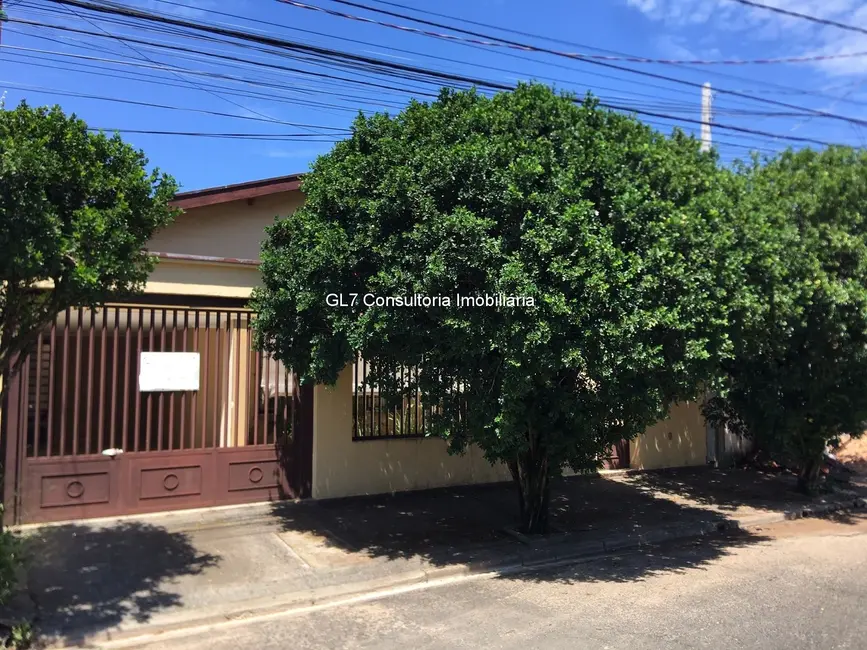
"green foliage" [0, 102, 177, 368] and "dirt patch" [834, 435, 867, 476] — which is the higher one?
"green foliage" [0, 102, 177, 368]

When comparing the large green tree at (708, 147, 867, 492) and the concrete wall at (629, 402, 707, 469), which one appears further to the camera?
the concrete wall at (629, 402, 707, 469)

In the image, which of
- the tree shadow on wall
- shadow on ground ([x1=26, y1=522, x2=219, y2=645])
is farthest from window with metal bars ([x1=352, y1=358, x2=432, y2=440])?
the tree shadow on wall

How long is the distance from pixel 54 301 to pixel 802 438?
9.94 metres

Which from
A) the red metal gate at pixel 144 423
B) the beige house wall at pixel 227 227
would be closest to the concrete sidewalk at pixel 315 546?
the red metal gate at pixel 144 423

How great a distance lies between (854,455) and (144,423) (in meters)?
14.1

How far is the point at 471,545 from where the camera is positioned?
7.19 metres

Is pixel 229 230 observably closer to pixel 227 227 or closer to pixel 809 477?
pixel 227 227

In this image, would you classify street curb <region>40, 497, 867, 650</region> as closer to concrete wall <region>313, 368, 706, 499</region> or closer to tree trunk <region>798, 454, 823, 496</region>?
tree trunk <region>798, 454, 823, 496</region>

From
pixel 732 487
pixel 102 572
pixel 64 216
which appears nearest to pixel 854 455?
pixel 732 487

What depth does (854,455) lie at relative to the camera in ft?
46.5

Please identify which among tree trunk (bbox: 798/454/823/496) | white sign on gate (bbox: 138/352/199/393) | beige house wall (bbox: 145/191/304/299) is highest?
beige house wall (bbox: 145/191/304/299)

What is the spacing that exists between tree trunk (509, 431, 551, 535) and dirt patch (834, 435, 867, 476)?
29.5ft

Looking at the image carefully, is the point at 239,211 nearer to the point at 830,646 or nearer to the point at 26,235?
the point at 26,235

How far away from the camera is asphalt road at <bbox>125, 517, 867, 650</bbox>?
189 inches
